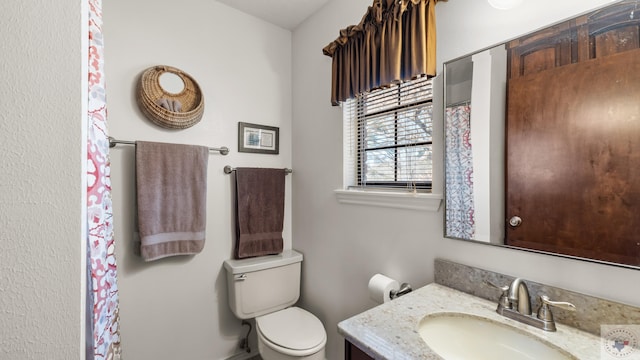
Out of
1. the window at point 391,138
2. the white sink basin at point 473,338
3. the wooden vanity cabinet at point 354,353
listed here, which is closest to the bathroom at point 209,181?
the window at point 391,138

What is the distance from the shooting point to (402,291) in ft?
3.87

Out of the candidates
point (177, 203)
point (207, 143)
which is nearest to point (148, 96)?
point (207, 143)

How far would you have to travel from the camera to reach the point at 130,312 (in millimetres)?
1514

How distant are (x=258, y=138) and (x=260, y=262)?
87cm

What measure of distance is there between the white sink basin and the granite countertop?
0.06 ft

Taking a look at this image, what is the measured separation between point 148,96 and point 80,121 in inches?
45.0

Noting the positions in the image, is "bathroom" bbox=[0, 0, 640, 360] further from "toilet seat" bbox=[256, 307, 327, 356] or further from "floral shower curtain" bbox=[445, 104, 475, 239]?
"toilet seat" bbox=[256, 307, 327, 356]

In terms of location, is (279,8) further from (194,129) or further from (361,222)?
(361,222)

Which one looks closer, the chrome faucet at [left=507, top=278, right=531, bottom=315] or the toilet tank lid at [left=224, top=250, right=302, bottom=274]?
the chrome faucet at [left=507, top=278, right=531, bottom=315]

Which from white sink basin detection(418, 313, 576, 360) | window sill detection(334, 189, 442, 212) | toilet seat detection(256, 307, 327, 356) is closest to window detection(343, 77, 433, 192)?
window sill detection(334, 189, 442, 212)

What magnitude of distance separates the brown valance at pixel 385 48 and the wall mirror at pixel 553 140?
0.53ft

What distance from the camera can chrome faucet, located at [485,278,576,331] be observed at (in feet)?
2.58

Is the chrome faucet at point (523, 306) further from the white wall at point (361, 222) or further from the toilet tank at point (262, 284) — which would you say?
the toilet tank at point (262, 284)

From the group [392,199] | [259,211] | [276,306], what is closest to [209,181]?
[259,211]
